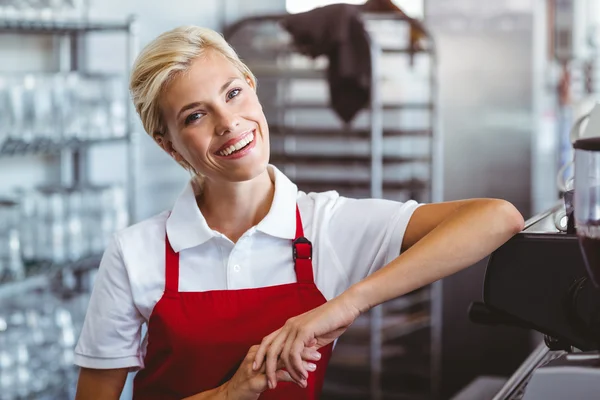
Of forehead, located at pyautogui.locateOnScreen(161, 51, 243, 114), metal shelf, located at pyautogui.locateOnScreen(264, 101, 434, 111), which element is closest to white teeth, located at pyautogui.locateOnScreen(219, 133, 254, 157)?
forehead, located at pyautogui.locateOnScreen(161, 51, 243, 114)

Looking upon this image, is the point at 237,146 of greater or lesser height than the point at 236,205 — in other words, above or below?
above

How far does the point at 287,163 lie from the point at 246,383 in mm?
3360

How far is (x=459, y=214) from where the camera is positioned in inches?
65.7

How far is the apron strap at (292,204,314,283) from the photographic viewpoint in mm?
1867

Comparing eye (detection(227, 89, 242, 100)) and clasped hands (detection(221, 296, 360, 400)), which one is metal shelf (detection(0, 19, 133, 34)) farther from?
clasped hands (detection(221, 296, 360, 400))

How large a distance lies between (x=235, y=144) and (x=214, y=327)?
1.22 ft

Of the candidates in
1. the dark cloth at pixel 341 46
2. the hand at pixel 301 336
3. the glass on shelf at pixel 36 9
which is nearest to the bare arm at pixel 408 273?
the hand at pixel 301 336

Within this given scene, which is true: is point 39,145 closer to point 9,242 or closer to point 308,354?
point 9,242

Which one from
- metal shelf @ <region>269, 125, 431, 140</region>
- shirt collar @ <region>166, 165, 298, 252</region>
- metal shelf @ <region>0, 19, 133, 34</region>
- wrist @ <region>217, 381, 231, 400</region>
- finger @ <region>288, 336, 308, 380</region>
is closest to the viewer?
finger @ <region>288, 336, 308, 380</region>

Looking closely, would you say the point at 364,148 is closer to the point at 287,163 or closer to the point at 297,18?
the point at 287,163

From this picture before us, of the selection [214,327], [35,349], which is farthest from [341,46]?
[214,327]

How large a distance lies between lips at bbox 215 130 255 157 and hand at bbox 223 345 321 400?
41 centimetres

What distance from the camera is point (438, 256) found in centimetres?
162

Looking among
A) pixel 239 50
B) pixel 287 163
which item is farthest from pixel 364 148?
pixel 239 50
